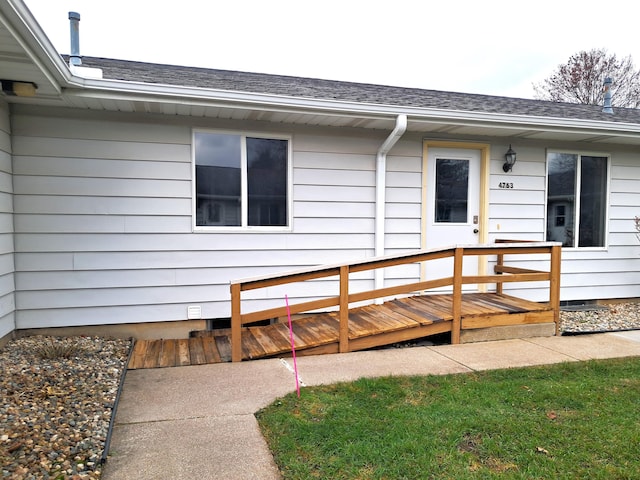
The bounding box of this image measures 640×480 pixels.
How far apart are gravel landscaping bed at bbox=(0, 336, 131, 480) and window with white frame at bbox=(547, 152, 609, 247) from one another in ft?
19.2

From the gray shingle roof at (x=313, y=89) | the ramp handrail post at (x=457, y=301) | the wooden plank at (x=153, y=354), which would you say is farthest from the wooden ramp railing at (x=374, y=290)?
the gray shingle roof at (x=313, y=89)

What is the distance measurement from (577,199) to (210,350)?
17.9 ft

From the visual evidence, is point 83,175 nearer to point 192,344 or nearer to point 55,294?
point 55,294

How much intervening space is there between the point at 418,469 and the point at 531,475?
21.3 inches

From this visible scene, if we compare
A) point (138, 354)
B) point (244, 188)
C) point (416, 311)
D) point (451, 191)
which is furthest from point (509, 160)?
point (138, 354)

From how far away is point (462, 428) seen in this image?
2.48 meters

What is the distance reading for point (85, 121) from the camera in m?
4.41

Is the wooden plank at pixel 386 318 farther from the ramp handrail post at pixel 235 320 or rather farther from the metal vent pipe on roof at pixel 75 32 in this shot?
the metal vent pipe on roof at pixel 75 32

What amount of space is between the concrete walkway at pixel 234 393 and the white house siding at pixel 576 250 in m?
1.45

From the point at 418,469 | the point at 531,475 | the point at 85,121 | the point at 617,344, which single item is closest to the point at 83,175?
the point at 85,121

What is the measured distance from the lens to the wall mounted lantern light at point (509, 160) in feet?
18.5

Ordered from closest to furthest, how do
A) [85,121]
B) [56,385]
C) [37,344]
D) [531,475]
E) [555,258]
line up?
[531,475] → [56,385] → [37,344] → [85,121] → [555,258]

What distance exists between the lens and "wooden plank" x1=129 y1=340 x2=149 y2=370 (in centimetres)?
376

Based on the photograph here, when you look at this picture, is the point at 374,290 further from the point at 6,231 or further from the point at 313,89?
the point at 6,231
